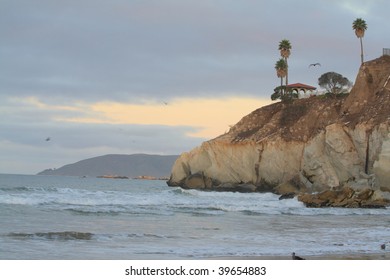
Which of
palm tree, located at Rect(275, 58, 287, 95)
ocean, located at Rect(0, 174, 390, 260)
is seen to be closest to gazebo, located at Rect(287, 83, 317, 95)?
palm tree, located at Rect(275, 58, 287, 95)

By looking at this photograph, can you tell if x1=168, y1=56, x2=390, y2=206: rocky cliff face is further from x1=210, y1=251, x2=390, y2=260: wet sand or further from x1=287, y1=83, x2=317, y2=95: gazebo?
x1=210, y1=251, x2=390, y2=260: wet sand

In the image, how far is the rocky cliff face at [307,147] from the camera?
49.6m

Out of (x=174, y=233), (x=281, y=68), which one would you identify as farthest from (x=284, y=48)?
(x=174, y=233)

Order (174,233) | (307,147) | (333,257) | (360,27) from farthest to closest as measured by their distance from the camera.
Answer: (360,27) < (307,147) < (174,233) < (333,257)

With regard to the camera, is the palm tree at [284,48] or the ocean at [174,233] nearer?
the ocean at [174,233]

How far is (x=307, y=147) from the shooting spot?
5500 cm

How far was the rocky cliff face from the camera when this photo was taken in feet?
163

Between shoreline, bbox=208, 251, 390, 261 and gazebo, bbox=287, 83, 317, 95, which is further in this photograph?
gazebo, bbox=287, 83, 317, 95

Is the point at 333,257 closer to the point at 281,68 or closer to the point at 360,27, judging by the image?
the point at 360,27

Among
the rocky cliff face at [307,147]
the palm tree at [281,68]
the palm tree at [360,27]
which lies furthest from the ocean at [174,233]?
the palm tree at [281,68]

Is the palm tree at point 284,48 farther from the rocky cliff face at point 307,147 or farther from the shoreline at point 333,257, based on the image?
the shoreline at point 333,257

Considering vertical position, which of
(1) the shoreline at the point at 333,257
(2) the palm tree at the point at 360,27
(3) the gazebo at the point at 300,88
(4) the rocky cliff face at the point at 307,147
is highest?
(2) the palm tree at the point at 360,27

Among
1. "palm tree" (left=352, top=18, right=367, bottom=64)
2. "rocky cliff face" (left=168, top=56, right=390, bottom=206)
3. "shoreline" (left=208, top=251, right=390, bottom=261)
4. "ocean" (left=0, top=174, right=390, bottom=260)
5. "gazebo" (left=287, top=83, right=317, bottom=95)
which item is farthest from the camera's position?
"gazebo" (left=287, top=83, right=317, bottom=95)
